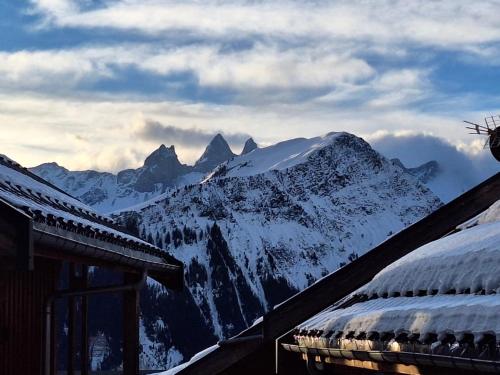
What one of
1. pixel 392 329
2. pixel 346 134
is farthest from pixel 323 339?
pixel 346 134

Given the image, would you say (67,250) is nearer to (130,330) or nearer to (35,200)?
(35,200)

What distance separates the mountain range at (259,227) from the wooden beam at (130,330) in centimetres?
6795

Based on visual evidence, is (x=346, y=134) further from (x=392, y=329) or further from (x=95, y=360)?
(x=392, y=329)

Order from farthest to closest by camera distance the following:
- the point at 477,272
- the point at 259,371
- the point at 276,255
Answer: the point at 276,255
the point at 259,371
the point at 477,272

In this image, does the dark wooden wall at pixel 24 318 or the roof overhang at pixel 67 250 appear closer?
the roof overhang at pixel 67 250

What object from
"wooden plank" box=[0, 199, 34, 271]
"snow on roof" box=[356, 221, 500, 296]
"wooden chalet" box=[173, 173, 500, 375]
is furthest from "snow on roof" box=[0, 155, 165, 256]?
"snow on roof" box=[356, 221, 500, 296]

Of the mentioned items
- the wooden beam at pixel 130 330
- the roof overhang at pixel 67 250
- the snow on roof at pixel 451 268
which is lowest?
the wooden beam at pixel 130 330

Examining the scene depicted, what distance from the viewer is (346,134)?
436 feet

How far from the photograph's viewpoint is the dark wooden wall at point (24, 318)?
309 inches

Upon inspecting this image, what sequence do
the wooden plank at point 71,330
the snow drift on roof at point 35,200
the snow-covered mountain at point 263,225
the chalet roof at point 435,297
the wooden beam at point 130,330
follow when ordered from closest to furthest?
the chalet roof at point 435,297
the snow drift on roof at point 35,200
the wooden plank at point 71,330
the wooden beam at point 130,330
the snow-covered mountain at point 263,225

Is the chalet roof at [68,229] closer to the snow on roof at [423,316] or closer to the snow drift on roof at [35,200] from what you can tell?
the snow drift on roof at [35,200]

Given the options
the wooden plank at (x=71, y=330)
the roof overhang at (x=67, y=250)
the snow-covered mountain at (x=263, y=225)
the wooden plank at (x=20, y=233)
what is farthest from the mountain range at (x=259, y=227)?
the wooden plank at (x=20, y=233)

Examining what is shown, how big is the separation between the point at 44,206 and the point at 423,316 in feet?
12.5

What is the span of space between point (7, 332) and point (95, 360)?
236 ft
